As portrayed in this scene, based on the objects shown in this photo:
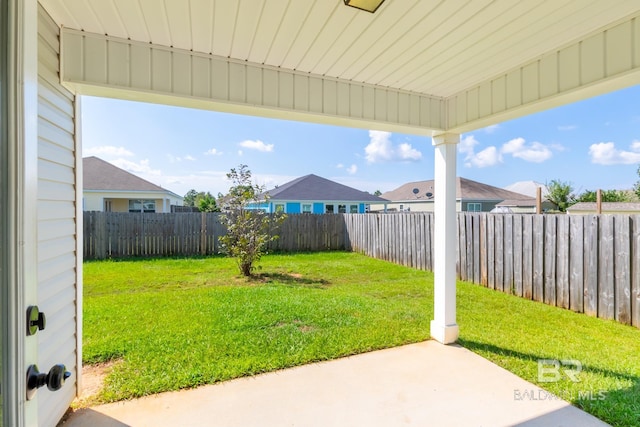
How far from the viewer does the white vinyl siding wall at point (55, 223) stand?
181cm

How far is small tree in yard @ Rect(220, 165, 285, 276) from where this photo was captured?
6688 mm

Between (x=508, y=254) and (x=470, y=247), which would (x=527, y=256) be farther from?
(x=470, y=247)

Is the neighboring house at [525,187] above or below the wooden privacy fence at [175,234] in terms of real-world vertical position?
above

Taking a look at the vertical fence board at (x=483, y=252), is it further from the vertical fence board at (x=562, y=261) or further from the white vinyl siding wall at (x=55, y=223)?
the white vinyl siding wall at (x=55, y=223)

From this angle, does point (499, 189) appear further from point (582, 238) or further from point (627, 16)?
point (627, 16)

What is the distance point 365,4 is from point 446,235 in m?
2.51

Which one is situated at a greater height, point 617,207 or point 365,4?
point 365,4

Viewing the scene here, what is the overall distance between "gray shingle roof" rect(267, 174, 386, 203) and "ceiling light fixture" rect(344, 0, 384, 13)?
1699 centimetres

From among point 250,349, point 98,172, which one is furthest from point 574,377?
point 98,172

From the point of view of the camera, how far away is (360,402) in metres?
Answer: 2.45

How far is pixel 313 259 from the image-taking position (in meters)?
8.98

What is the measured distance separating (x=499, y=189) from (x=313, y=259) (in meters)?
21.2

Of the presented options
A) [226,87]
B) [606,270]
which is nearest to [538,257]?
[606,270]

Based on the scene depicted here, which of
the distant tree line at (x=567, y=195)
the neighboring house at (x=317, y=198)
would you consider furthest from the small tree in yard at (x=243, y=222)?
the distant tree line at (x=567, y=195)
